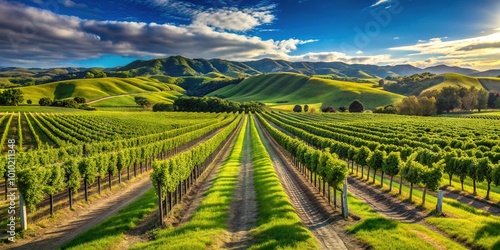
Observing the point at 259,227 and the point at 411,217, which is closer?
the point at 259,227

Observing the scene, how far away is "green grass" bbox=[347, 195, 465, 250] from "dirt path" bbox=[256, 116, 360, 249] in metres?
1.15

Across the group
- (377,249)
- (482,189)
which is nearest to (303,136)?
(482,189)

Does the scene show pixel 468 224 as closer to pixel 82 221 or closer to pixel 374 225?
pixel 374 225

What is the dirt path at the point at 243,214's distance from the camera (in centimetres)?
2448

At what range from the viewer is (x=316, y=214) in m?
32.1

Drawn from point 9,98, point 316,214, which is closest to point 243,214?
point 316,214

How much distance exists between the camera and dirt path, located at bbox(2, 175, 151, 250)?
25.7 meters

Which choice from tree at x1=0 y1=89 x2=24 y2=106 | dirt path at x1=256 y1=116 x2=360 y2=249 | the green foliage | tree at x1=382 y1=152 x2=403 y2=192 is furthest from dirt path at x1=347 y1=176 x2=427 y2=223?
tree at x1=0 y1=89 x2=24 y2=106

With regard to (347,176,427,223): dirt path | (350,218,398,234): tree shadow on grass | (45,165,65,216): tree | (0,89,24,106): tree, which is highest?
(0,89,24,106): tree

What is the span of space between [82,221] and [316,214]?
22.2 meters

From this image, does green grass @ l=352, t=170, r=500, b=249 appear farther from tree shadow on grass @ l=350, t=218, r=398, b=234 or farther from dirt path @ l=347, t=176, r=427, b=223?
tree shadow on grass @ l=350, t=218, r=398, b=234

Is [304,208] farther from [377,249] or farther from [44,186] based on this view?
[44,186]

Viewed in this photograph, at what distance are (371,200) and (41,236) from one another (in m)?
32.6

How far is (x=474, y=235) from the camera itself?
75.5 ft
